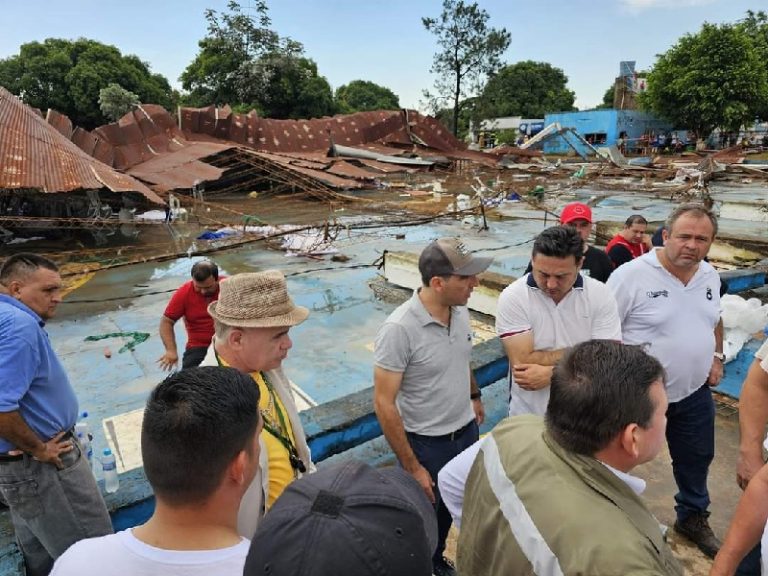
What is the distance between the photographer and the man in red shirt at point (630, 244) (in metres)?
4.72

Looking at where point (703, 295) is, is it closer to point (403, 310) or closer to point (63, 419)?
point (403, 310)

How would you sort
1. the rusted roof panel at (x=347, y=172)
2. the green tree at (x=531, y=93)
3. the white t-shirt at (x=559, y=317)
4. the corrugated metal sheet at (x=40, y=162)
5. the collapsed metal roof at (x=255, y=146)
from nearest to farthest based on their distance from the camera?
1. the white t-shirt at (x=559, y=317)
2. the corrugated metal sheet at (x=40, y=162)
3. the collapsed metal roof at (x=255, y=146)
4. the rusted roof panel at (x=347, y=172)
5. the green tree at (x=531, y=93)

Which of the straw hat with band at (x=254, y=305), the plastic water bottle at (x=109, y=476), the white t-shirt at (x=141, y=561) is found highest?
the straw hat with band at (x=254, y=305)

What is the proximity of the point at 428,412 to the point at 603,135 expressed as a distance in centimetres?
4786

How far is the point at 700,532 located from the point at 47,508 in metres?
3.33

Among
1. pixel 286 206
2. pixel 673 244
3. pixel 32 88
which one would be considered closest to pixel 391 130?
pixel 286 206

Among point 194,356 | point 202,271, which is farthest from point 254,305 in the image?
point 194,356

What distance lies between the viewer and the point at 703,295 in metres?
2.85

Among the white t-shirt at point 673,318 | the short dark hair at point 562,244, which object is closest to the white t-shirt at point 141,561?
Answer: the short dark hair at point 562,244

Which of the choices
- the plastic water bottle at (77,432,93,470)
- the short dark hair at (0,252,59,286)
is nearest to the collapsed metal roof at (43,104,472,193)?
the plastic water bottle at (77,432,93,470)

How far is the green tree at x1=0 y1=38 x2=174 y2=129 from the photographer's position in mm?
30688

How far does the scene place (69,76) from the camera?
30.6 metres

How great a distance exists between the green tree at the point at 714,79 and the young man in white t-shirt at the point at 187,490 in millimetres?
41514

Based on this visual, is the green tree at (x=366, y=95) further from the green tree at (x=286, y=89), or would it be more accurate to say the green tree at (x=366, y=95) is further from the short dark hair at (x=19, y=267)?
the short dark hair at (x=19, y=267)
